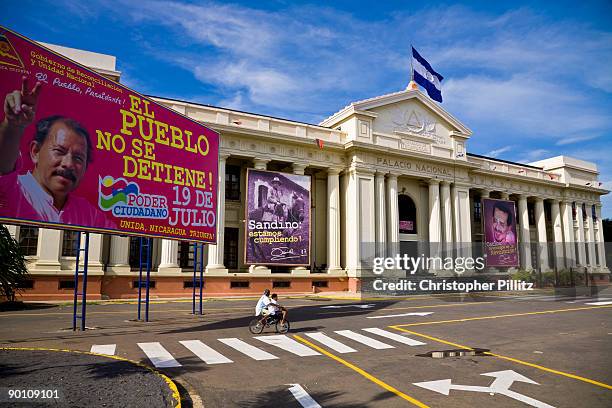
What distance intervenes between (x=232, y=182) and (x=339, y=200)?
929 cm

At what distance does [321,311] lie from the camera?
22.4 metres

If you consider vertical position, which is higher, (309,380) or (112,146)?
(112,146)

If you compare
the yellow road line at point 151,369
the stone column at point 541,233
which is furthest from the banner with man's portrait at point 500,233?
the yellow road line at point 151,369

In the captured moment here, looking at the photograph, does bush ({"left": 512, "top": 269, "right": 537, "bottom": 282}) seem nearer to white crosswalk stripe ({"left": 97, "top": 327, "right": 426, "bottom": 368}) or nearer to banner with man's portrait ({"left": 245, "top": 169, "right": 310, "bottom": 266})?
banner with man's portrait ({"left": 245, "top": 169, "right": 310, "bottom": 266})

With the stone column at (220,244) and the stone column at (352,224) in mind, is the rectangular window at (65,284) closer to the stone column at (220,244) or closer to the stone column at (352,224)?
the stone column at (220,244)

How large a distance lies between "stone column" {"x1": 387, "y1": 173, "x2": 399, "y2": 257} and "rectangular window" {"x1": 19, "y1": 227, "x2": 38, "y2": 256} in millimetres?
26707

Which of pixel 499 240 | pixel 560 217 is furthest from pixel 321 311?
pixel 560 217

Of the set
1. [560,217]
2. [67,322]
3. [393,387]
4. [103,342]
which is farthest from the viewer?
[560,217]

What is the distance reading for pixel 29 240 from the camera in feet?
92.7

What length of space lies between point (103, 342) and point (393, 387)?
8.90m

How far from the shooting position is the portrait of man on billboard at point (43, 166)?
12234 millimetres

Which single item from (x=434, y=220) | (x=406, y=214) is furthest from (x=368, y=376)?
(x=406, y=214)

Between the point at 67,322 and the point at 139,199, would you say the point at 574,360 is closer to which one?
the point at 139,199

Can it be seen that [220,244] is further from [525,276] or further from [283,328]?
[525,276]
